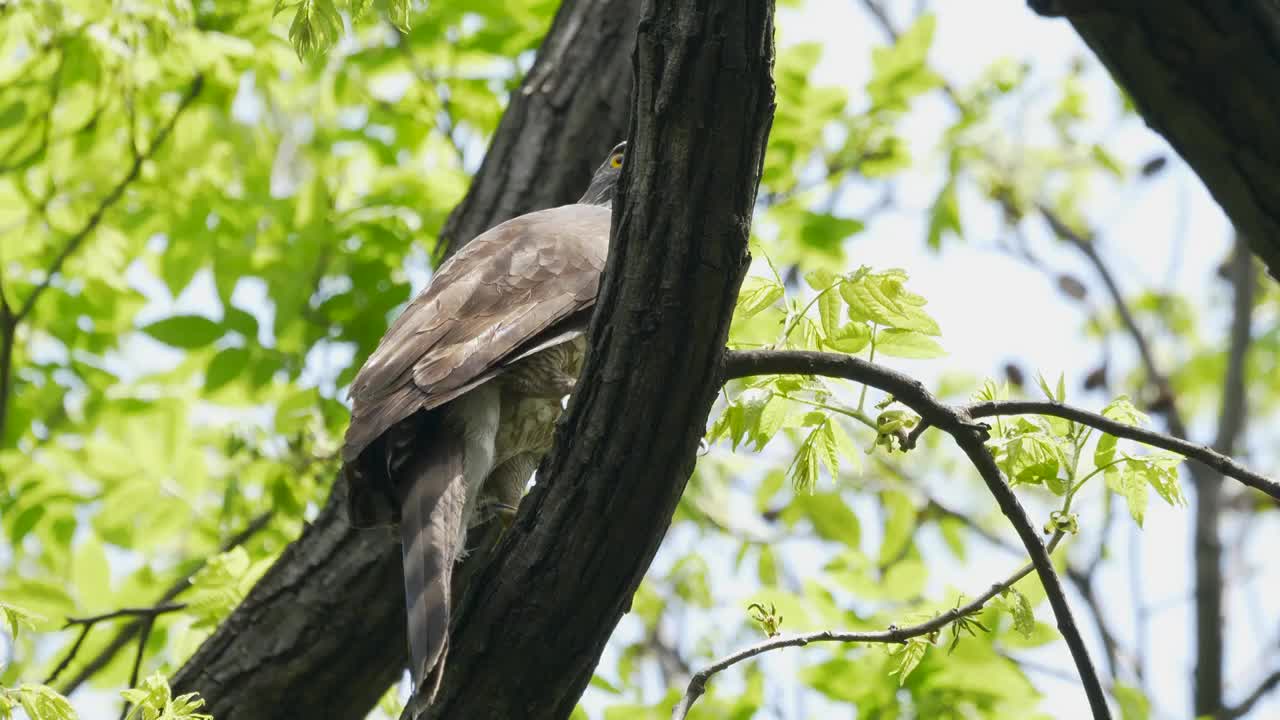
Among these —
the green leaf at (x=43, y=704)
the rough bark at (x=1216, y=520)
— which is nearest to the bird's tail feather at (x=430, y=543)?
the green leaf at (x=43, y=704)

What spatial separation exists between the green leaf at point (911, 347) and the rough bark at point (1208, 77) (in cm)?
60

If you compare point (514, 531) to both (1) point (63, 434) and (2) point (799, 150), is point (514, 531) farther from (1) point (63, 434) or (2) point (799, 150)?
(1) point (63, 434)

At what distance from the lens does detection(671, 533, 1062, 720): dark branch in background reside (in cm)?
237

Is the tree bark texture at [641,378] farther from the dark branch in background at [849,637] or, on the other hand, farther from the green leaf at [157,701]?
the green leaf at [157,701]

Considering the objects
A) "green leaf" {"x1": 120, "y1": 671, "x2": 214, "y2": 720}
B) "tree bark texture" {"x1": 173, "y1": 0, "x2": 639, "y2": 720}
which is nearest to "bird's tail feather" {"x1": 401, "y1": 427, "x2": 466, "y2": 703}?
"green leaf" {"x1": 120, "y1": 671, "x2": 214, "y2": 720}

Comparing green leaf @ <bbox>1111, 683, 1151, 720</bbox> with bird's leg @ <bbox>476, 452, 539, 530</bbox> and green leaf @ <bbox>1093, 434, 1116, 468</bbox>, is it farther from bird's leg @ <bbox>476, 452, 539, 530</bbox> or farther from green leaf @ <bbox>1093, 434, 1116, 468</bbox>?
bird's leg @ <bbox>476, 452, 539, 530</bbox>

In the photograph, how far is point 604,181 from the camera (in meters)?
4.29

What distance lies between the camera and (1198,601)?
7.44 m

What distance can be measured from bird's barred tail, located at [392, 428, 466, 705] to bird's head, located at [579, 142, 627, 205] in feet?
5.10

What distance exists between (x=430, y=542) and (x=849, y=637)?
92 cm

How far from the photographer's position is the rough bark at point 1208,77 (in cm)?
217

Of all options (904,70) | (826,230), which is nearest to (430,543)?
(826,230)

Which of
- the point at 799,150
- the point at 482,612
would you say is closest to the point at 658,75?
the point at 482,612

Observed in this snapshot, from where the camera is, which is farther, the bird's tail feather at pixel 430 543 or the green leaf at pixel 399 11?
the bird's tail feather at pixel 430 543
